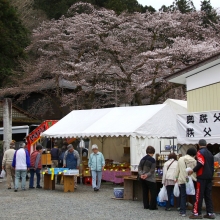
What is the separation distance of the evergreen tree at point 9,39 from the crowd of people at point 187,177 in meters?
16.5

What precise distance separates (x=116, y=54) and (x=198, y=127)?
13.1 m

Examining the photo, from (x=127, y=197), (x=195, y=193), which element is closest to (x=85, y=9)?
(x=127, y=197)

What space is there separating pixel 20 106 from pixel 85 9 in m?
9.44

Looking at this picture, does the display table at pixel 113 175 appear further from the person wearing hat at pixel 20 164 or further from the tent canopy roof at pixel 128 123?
the person wearing hat at pixel 20 164

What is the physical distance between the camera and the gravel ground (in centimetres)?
888

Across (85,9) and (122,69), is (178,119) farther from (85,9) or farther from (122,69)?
(85,9)

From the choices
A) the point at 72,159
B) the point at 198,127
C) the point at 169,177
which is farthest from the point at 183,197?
the point at 72,159

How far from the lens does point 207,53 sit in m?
22.3

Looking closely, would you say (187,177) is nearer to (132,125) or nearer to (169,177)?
(169,177)

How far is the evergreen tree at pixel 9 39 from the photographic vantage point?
2461 cm

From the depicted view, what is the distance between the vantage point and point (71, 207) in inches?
398

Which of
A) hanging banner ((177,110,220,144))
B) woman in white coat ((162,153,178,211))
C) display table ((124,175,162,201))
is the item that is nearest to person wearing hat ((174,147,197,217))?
woman in white coat ((162,153,178,211))

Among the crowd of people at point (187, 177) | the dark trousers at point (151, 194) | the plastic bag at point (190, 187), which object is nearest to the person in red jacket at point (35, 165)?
the crowd of people at point (187, 177)

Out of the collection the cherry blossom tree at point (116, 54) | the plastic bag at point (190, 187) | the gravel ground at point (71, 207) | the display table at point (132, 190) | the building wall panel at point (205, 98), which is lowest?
the gravel ground at point (71, 207)
